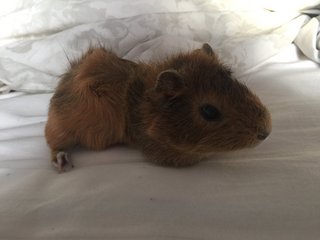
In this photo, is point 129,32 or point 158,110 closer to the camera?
point 158,110

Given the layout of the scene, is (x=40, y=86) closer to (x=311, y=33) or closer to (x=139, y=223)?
(x=139, y=223)

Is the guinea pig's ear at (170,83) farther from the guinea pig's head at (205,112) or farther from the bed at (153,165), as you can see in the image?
the bed at (153,165)

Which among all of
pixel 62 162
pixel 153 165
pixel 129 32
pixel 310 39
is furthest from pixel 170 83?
pixel 310 39

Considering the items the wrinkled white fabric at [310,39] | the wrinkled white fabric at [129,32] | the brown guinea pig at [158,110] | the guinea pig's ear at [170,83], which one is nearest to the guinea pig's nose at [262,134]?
the brown guinea pig at [158,110]

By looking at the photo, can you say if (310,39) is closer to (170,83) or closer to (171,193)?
(170,83)

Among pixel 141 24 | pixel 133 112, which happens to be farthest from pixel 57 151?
pixel 141 24
